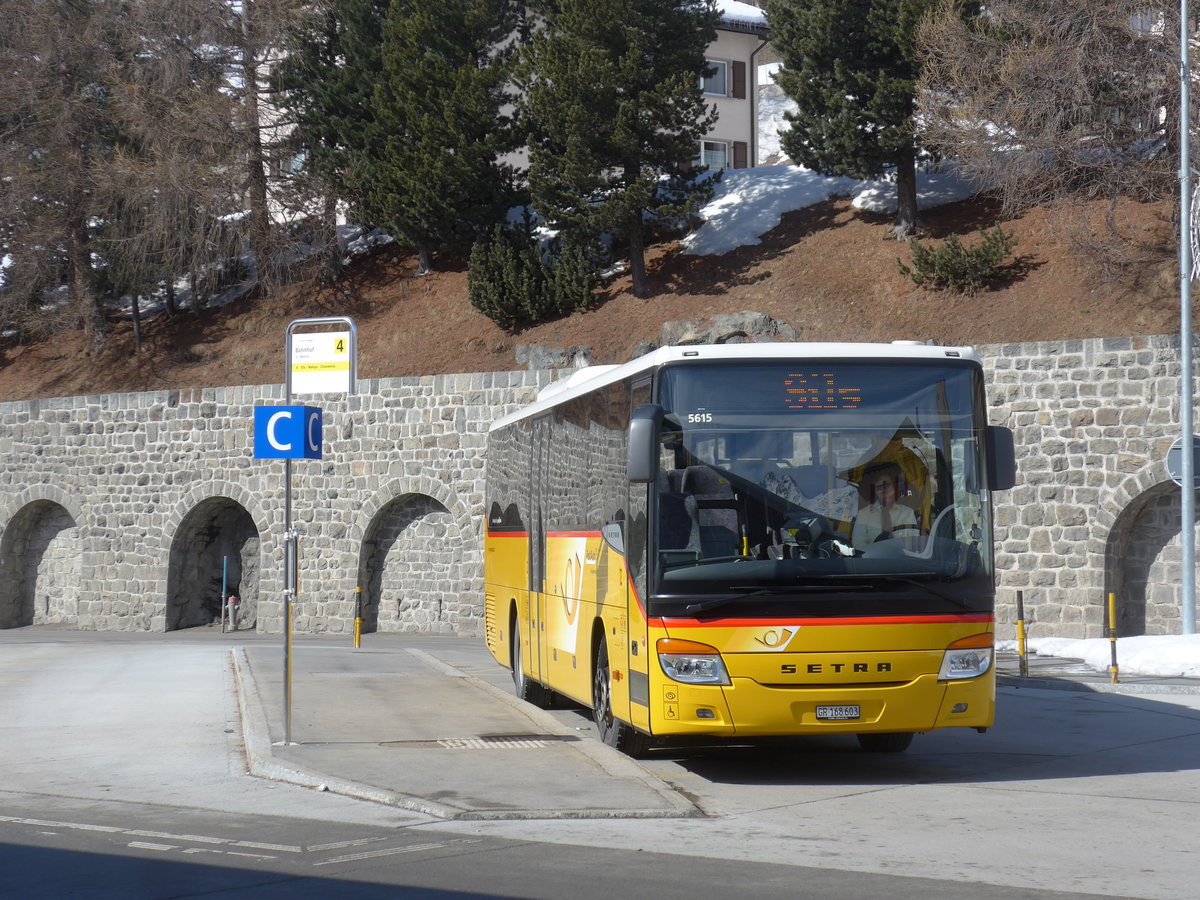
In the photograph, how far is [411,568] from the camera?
28016mm

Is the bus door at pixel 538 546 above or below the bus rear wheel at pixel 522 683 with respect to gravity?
above

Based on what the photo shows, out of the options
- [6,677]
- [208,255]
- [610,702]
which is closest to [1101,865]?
[610,702]

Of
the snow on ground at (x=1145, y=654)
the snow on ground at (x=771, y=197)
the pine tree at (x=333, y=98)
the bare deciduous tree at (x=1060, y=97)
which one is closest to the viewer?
the snow on ground at (x=1145, y=654)

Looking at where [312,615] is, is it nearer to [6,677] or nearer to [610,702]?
[6,677]

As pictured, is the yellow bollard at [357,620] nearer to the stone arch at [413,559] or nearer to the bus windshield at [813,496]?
the stone arch at [413,559]

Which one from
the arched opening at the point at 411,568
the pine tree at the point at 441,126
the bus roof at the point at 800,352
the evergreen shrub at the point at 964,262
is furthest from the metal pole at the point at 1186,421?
the pine tree at the point at 441,126

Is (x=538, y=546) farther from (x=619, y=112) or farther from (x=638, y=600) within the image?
(x=619, y=112)

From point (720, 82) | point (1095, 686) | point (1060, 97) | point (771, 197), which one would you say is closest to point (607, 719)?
point (1095, 686)

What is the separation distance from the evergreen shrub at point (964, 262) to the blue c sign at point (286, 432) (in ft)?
58.0

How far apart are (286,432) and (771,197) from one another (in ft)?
83.7

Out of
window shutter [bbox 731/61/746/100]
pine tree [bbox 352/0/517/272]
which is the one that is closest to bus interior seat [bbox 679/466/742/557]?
pine tree [bbox 352/0/517/272]

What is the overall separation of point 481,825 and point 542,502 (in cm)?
539

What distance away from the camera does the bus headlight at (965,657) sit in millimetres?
9539

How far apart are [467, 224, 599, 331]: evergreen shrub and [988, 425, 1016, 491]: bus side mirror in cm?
2248
